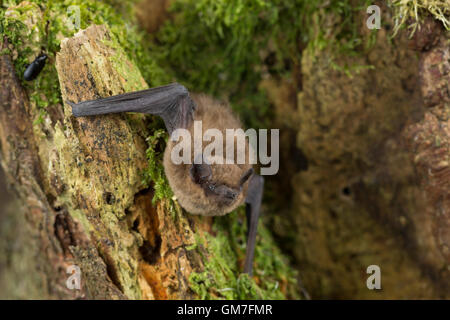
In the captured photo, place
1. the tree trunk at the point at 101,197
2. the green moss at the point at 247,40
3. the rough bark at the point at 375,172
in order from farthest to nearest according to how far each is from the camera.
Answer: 1. the green moss at the point at 247,40
2. the rough bark at the point at 375,172
3. the tree trunk at the point at 101,197

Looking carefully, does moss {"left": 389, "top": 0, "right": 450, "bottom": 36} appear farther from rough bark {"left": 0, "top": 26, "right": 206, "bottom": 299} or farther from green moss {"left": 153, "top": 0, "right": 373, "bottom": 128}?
rough bark {"left": 0, "top": 26, "right": 206, "bottom": 299}

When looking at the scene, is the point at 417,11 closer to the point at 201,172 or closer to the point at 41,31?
the point at 201,172

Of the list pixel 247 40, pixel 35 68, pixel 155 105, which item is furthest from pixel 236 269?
pixel 35 68

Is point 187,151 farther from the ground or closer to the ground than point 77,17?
closer to the ground

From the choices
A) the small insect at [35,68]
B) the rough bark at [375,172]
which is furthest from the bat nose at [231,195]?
the small insect at [35,68]

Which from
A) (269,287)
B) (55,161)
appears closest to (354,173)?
(269,287)

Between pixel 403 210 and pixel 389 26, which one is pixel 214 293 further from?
pixel 389 26

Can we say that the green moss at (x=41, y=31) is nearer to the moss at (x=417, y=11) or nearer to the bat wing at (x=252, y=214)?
the bat wing at (x=252, y=214)
